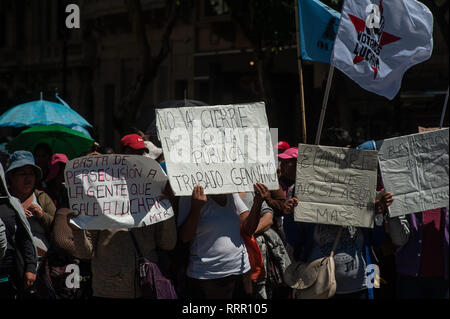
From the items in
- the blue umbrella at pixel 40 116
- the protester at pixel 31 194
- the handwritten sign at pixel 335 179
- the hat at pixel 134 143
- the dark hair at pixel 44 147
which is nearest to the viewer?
the handwritten sign at pixel 335 179

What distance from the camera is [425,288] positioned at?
5.93 metres

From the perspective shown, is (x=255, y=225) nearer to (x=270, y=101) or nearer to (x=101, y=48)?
(x=270, y=101)

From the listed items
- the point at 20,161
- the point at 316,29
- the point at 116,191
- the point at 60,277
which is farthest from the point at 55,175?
the point at 316,29

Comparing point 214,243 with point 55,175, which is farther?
point 55,175

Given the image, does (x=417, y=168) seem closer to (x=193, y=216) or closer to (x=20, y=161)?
(x=193, y=216)

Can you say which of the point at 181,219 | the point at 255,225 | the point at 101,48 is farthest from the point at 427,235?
the point at 101,48

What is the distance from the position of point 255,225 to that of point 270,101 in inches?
393

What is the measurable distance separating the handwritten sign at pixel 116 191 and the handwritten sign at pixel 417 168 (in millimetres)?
1596

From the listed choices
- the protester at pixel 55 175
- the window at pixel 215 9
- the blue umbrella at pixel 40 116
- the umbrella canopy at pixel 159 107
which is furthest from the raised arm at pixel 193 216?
the window at pixel 215 9

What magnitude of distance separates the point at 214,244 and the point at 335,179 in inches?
37.8

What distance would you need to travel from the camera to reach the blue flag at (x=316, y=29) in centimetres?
630

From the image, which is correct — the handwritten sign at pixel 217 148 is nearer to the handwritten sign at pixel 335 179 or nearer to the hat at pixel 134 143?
the handwritten sign at pixel 335 179

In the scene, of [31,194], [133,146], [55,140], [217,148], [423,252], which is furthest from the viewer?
[55,140]

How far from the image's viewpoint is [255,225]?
18.7ft
